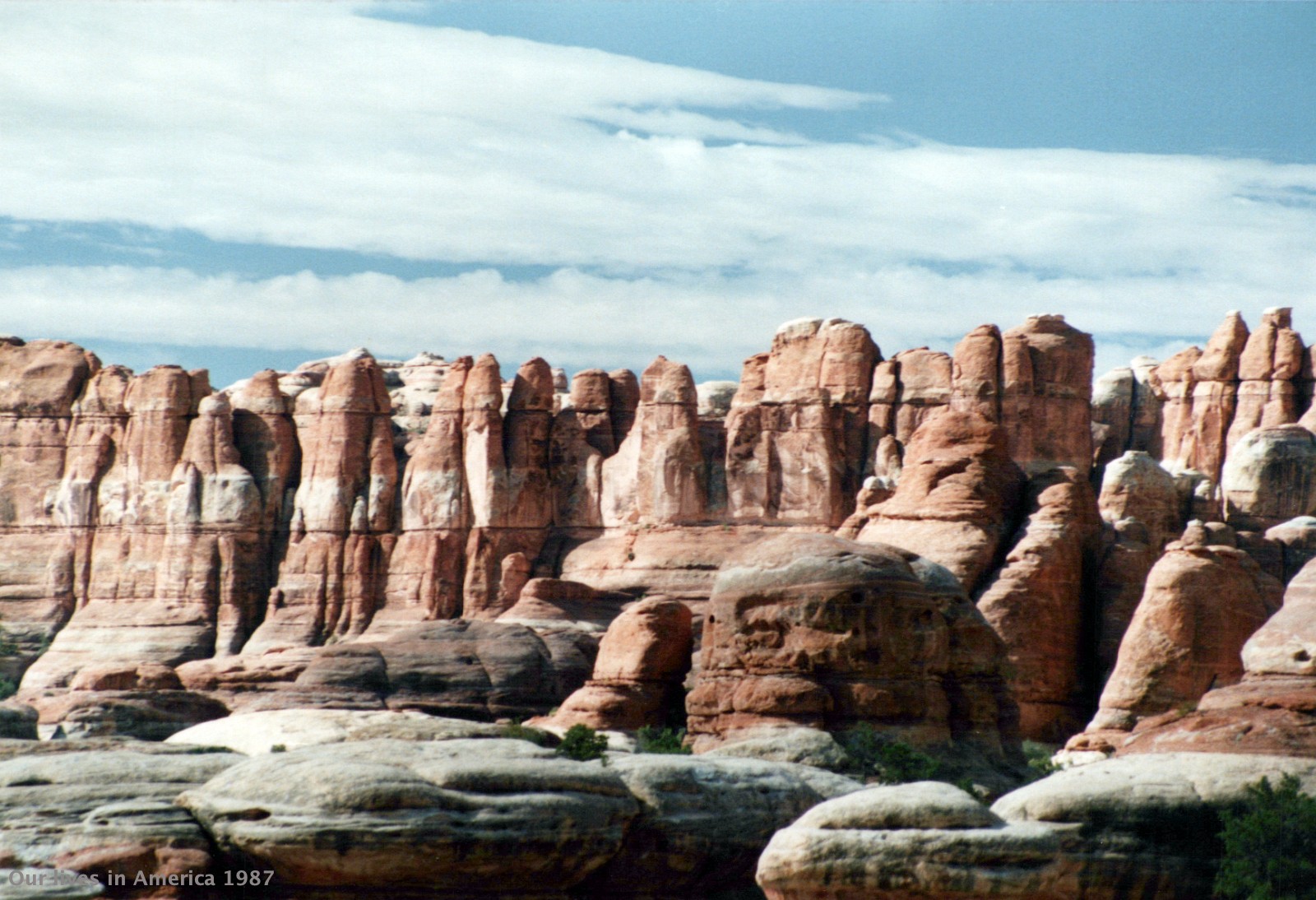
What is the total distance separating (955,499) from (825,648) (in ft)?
59.6

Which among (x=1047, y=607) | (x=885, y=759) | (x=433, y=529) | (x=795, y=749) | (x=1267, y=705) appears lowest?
(x=885, y=759)

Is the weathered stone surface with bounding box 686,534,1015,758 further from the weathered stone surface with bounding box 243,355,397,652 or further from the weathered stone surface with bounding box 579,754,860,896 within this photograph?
the weathered stone surface with bounding box 243,355,397,652

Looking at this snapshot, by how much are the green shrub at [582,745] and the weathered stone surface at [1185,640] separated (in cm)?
1266

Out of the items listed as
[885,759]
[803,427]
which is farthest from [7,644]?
[885,759]

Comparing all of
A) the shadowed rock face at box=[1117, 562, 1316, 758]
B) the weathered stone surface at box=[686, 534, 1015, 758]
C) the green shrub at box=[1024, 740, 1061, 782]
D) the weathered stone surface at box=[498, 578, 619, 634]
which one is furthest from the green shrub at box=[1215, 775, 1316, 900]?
the weathered stone surface at box=[498, 578, 619, 634]

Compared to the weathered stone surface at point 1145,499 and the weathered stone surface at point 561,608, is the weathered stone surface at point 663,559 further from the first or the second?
the weathered stone surface at point 1145,499

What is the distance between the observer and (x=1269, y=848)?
28.2 meters

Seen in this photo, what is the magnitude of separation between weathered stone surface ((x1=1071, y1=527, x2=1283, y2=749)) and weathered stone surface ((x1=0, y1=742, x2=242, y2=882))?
78.6 feet

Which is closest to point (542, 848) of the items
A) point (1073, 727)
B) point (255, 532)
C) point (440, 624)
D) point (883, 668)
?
point (883, 668)

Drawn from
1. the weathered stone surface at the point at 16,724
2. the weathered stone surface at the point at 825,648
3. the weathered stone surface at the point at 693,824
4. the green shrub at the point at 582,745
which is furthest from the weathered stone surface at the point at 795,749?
the weathered stone surface at the point at 16,724

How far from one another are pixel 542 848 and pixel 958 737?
50.1 feet

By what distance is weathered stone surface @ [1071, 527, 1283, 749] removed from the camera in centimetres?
4809

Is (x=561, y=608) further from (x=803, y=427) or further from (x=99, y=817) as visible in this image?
(x=99, y=817)

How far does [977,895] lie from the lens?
25828 millimetres
